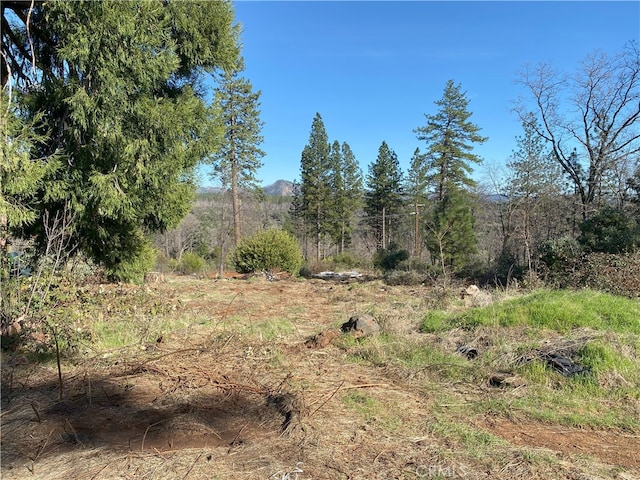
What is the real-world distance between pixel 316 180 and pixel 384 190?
684cm

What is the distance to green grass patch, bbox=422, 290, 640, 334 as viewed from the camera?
17.3ft

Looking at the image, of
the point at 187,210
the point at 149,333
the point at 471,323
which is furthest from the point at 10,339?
the point at 471,323

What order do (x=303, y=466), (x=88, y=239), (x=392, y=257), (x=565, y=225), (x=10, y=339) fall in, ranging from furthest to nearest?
(x=392, y=257), (x=565, y=225), (x=88, y=239), (x=10, y=339), (x=303, y=466)

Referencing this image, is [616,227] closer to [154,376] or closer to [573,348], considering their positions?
[573,348]

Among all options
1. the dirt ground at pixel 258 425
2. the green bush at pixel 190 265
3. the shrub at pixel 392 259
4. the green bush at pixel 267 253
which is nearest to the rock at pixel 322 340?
the dirt ground at pixel 258 425

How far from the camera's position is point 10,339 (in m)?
4.86

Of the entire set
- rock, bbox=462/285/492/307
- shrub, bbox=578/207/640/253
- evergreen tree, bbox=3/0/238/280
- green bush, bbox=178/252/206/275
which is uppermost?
evergreen tree, bbox=3/0/238/280

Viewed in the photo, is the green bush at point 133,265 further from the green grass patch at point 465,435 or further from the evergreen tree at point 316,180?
the evergreen tree at point 316,180

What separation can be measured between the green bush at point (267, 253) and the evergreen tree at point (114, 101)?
9374 mm

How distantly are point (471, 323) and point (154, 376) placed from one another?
4267 millimetres

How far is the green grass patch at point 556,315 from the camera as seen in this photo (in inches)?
208

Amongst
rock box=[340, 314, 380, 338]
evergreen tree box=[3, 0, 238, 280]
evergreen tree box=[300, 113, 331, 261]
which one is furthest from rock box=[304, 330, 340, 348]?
evergreen tree box=[300, 113, 331, 261]

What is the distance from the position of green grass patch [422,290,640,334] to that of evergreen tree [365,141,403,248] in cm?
3178

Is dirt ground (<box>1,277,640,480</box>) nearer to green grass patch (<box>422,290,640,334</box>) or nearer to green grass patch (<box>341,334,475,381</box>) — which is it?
green grass patch (<box>341,334,475,381</box>)
